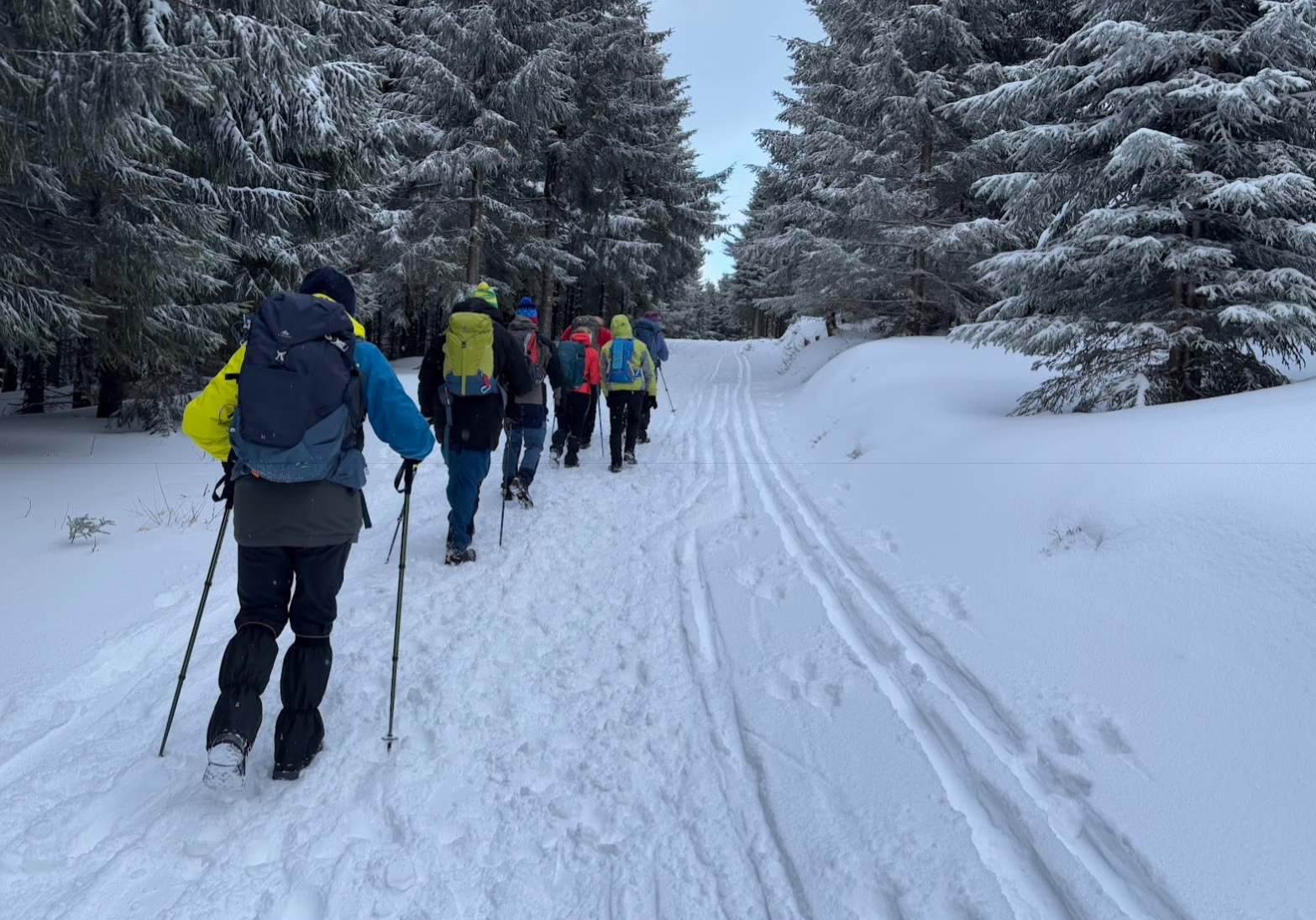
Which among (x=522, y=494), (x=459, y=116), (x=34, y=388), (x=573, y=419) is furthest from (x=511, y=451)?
(x=459, y=116)

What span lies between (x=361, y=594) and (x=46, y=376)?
18.1 m

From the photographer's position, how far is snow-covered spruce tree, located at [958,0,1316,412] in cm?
643

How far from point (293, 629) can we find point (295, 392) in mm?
1008

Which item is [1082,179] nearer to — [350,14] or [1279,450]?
[1279,450]

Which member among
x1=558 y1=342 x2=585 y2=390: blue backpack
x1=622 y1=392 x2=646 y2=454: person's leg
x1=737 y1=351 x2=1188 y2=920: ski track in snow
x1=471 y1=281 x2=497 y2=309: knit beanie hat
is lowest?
x1=737 y1=351 x2=1188 y2=920: ski track in snow

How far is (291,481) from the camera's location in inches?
112

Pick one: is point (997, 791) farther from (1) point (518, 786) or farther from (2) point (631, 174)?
(2) point (631, 174)

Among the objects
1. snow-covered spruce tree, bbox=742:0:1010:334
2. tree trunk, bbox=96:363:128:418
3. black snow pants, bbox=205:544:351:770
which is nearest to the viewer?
black snow pants, bbox=205:544:351:770

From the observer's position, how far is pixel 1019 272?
25.2 feet

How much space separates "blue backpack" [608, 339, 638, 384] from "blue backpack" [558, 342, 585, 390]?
0.37 metres

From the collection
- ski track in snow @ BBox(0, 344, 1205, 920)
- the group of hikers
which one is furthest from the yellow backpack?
the group of hikers

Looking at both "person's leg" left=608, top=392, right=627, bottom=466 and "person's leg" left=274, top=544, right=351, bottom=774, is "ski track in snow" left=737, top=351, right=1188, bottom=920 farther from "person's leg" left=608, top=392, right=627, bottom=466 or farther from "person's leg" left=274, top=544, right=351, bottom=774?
"person's leg" left=608, top=392, right=627, bottom=466

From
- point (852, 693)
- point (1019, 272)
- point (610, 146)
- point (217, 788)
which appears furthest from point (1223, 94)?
point (610, 146)

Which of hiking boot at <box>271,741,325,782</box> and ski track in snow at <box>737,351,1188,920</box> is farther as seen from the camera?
hiking boot at <box>271,741,325,782</box>
